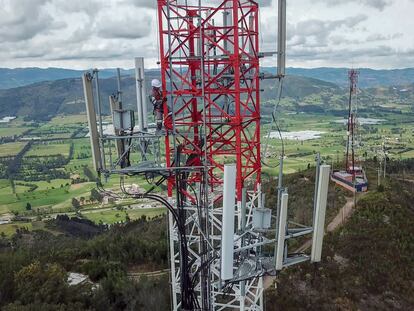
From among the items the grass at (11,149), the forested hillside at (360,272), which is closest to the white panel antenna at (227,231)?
the forested hillside at (360,272)

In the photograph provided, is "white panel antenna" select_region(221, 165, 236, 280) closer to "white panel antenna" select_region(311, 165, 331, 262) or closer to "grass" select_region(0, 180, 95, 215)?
"white panel antenna" select_region(311, 165, 331, 262)

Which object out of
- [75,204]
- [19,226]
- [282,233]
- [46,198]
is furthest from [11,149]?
[282,233]

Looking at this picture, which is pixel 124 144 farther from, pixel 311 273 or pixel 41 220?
pixel 41 220

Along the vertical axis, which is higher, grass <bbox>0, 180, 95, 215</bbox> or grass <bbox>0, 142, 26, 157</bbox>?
grass <bbox>0, 180, 95, 215</bbox>

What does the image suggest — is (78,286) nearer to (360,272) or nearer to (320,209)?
(320,209)

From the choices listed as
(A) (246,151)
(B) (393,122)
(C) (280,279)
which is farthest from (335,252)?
(B) (393,122)

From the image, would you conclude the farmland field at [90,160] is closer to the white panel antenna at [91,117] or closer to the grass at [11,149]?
the grass at [11,149]

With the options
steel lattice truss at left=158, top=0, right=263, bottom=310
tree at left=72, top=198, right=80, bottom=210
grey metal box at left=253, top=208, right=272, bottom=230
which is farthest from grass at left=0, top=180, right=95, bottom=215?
grey metal box at left=253, top=208, right=272, bottom=230
